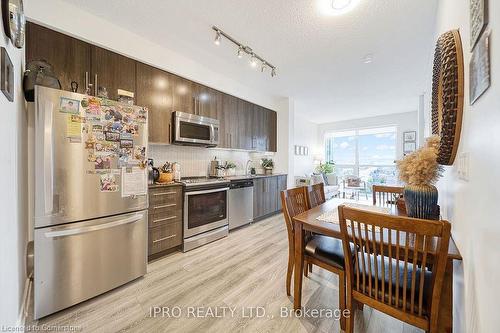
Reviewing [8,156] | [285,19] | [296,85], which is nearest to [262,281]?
[8,156]

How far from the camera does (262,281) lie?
194 centimetres

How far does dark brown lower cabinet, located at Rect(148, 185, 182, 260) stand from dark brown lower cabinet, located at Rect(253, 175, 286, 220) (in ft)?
5.25

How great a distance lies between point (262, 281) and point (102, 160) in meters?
1.84

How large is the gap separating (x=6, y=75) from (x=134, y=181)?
1.04 metres

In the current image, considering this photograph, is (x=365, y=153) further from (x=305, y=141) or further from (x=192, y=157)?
(x=192, y=157)

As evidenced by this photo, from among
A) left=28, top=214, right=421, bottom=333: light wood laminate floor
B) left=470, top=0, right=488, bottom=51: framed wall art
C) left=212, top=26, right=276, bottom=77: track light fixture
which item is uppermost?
left=212, top=26, right=276, bottom=77: track light fixture

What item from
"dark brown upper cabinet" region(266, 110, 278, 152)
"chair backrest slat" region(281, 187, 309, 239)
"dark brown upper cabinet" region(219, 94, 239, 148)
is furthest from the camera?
"dark brown upper cabinet" region(266, 110, 278, 152)

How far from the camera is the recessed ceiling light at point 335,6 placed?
182cm

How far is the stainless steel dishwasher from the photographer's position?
3215mm

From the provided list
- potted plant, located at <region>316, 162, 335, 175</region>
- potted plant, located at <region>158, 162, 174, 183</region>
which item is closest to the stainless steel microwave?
potted plant, located at <region>158, 162, 174, 183</region>

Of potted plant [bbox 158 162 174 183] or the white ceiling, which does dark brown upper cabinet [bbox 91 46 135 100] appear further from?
potted plant [bbox 158 162 174 183]

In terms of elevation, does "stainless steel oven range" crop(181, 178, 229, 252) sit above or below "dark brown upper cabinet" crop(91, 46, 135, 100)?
below

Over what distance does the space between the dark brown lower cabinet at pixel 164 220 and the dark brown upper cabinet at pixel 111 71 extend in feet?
3.96

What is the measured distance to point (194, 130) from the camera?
2914mm
